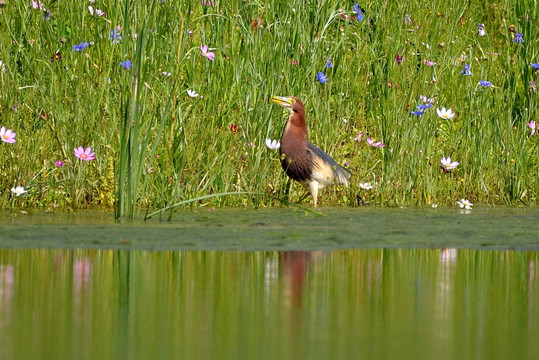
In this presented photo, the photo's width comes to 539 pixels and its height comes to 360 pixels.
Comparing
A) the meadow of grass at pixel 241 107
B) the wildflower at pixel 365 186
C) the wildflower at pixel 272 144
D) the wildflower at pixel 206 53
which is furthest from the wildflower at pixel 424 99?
the wildflower at pixel 206 53

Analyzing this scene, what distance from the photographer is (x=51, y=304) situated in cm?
373

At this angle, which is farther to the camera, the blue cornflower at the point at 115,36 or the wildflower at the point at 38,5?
the wildflower at the point at 38,5

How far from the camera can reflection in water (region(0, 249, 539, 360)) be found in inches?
124

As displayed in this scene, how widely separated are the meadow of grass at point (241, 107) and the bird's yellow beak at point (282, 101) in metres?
0.14

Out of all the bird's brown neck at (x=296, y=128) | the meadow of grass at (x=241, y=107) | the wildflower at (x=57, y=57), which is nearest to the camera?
the meadow of grass at (x=241, y=107)

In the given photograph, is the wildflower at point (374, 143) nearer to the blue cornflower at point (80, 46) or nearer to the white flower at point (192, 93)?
the white flower at point (192, 93)

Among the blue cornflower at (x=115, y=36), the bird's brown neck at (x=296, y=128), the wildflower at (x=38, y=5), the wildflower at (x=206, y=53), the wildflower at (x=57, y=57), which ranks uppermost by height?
the wildflower at (x=38, y=5)

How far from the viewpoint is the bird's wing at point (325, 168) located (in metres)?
6.79

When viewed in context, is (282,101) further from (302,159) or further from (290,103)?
(302,159)

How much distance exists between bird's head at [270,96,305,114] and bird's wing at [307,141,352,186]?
0.25 m

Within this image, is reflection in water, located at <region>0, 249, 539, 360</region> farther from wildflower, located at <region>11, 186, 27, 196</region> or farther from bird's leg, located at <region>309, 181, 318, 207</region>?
bird's leg, located at <region>309, 181, 318, 207</region>

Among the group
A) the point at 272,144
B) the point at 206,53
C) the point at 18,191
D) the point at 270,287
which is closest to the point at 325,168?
the point at 272,144

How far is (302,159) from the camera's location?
6.79 meters

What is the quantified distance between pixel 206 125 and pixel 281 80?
2.21ft
